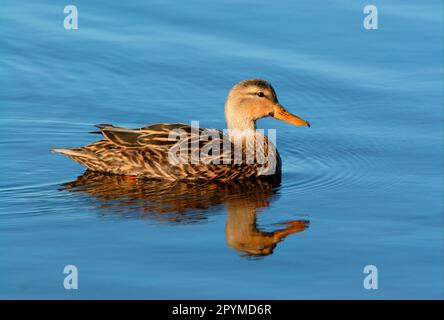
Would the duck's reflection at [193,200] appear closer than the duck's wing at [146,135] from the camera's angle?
Yes

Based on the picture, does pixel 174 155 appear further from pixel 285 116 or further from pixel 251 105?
pixel 285 116

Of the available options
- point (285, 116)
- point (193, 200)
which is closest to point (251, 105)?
point (285, 116)

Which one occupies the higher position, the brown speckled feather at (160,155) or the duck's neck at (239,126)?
the duck's neck at (239,126)

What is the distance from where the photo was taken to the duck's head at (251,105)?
44.9ft

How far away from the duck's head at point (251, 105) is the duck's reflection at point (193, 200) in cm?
100

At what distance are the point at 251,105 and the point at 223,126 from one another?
0.99m

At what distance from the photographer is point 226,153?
13297 millimetres

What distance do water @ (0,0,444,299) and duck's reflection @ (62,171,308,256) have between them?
3 cm

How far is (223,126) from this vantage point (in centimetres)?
1461

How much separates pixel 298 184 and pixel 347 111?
8.23 ft

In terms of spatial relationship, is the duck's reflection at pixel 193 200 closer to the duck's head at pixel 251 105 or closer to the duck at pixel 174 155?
the duck at pixel 174 155

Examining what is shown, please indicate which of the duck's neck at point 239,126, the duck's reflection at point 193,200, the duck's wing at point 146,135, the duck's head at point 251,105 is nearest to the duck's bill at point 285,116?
the duck's head at point 251,105

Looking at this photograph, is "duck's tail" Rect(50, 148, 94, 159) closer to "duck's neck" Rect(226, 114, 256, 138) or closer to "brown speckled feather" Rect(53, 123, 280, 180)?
"brown speckled feather" Rect(53, 123, 280, 180)
